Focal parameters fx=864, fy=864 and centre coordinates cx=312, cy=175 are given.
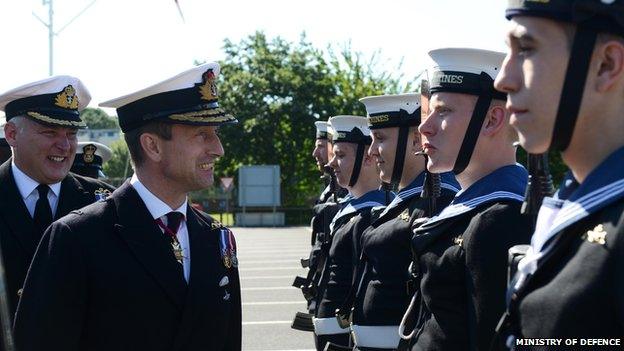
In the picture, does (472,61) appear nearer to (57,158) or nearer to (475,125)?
(475,125)

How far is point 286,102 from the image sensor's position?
43281 mm

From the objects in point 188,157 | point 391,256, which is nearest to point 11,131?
point 188,157

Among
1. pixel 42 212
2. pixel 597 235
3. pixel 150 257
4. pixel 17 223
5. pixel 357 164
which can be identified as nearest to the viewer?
pixel 597 235

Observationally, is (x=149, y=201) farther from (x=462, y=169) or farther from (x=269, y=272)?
(x=269, y=272)

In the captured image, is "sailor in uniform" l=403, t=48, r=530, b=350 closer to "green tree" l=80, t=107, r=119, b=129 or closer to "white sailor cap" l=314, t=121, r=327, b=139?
"white sailor cap" l=314, t=121, r=327, b=139

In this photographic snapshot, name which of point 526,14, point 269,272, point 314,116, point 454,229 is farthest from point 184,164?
point 314,116

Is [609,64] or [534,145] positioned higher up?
[609,64]

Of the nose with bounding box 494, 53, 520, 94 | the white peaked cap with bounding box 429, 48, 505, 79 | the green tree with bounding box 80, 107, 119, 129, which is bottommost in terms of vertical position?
the green tree with bounding box 80, 107, 119, 129

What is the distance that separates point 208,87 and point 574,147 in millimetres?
1873

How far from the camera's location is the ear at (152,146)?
3.41 metres

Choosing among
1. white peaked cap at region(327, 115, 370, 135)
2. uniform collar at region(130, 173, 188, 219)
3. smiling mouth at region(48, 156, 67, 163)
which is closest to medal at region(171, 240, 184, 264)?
uniform collar at region(130, 173, 188, 219)

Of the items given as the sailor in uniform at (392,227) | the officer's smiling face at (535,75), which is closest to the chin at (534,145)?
the officer's smiling face at (535,75)

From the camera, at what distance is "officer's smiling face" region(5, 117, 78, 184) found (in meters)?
4.65

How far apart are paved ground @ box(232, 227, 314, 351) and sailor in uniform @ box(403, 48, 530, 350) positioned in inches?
226
